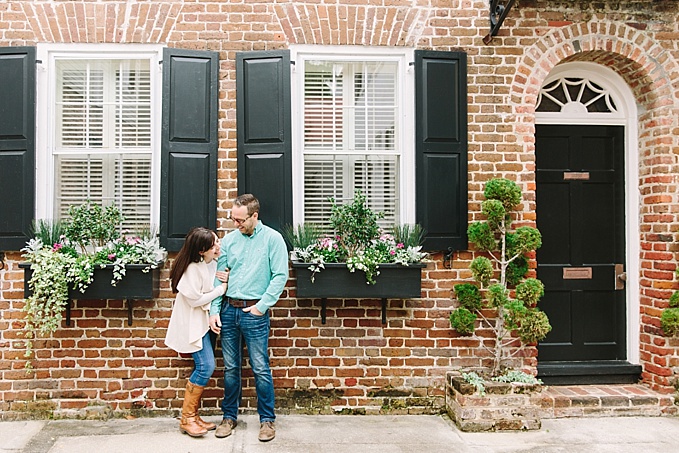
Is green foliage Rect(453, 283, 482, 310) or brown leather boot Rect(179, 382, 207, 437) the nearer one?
brown leather boot Rect(179, 382, 207, 437)

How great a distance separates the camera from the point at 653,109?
5453 mm

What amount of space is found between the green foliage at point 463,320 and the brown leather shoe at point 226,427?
2046mm

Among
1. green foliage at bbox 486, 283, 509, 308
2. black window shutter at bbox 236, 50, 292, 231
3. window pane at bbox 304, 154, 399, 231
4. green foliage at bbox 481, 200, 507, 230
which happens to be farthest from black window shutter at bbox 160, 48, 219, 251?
green foliage at bbox 486, 283, 509, 308

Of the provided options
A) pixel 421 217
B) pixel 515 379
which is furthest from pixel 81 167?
pixel 515 379

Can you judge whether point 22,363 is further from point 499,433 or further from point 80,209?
point 499,433

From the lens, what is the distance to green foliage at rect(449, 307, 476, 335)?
5.03 m

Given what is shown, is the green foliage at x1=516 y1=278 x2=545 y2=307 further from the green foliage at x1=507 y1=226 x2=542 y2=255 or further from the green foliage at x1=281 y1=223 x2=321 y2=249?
the green foliage at x1=281 y1=223 x2=321 y2=249

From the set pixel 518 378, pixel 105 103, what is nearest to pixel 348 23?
pixel 105 103

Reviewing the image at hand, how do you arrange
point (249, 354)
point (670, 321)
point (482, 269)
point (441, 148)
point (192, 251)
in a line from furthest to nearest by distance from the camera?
point (441, 148) < point (670, 321) < point (482, 269) < point (249, 354) < point (192, 251)

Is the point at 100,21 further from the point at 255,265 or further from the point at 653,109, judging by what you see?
the point at 653,109

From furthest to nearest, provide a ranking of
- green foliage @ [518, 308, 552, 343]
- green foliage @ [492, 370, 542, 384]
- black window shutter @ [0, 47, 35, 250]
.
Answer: black window shutter @ [0, 47, 35, 250] → green foliage @ [492, 370, 542, 384] → green foliage @ [518, 308, 552, 343]

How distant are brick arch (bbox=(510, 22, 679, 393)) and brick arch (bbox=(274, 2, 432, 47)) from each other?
1.13 metres

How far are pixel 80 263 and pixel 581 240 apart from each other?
4.61 m

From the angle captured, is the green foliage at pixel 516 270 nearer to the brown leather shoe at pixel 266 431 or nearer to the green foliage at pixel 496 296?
the green foliage at pixel 496 296
